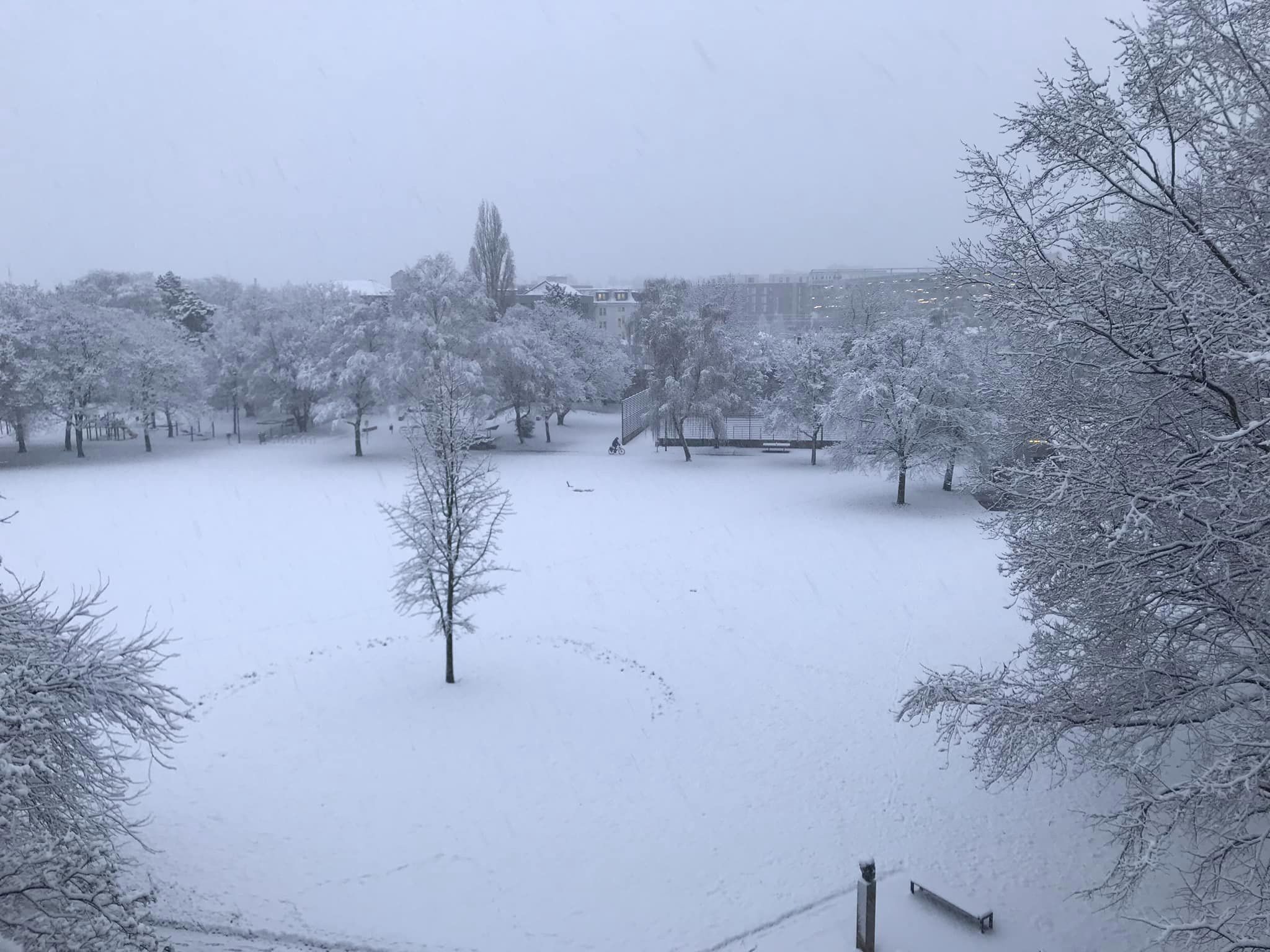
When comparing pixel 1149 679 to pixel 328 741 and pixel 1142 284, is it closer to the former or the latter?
pixel 1142 284

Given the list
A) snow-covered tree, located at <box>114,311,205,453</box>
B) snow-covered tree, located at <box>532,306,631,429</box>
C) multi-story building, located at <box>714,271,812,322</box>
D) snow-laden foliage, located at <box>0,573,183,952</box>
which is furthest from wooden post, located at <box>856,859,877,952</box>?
multi-story building, located at <box>714,271,812,322</box>

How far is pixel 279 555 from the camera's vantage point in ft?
75.3

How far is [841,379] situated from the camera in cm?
2950

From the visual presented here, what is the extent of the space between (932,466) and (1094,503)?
2436 cm

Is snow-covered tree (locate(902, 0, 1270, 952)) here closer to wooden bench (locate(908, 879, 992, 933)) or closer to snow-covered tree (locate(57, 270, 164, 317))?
wooden bench (locate(908, 879, 992, 933))

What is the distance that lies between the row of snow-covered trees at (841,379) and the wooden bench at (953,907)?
251 inches

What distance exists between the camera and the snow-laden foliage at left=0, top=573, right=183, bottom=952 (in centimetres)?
504

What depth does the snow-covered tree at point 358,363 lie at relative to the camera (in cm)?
3850

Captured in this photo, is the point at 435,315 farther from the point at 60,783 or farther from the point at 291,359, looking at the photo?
the point at 60,783

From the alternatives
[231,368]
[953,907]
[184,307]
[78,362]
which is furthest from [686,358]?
[184,307]

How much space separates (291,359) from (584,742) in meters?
38.9

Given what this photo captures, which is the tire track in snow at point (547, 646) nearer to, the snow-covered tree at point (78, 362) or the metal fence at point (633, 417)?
the metal fence at point (633, 417)

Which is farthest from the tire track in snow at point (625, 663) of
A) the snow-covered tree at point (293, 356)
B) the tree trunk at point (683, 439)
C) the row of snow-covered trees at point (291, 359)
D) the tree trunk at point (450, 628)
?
the snow-covered tree at point (293, 356)

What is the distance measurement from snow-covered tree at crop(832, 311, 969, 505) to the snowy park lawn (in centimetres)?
363
